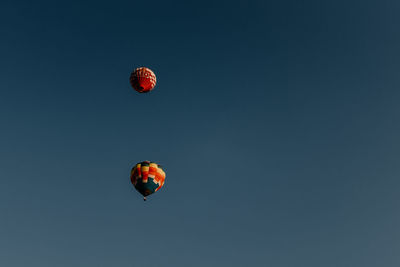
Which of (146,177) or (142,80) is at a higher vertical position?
(142,80)

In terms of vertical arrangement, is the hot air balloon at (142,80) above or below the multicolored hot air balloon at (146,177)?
above

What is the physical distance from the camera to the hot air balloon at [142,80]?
58.8 m

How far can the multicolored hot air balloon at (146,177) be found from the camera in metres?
52.8

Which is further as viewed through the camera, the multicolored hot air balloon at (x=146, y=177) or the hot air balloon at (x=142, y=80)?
the hot air balloon at (x=142, y=80)

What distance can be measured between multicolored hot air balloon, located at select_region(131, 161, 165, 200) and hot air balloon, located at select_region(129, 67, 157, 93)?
12.6 m

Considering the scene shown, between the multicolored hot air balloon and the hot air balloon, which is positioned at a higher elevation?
the hot air balloon

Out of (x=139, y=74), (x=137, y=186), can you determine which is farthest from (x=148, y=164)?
(x=139, y=74)

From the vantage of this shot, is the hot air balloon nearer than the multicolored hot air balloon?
No

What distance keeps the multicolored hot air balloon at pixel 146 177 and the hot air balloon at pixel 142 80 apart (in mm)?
12609

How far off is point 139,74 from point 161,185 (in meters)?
18.0

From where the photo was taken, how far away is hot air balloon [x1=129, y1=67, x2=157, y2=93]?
58812mm

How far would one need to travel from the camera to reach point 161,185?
5503 cm

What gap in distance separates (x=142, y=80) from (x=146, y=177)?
15927 mm

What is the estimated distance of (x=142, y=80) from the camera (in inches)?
2313
